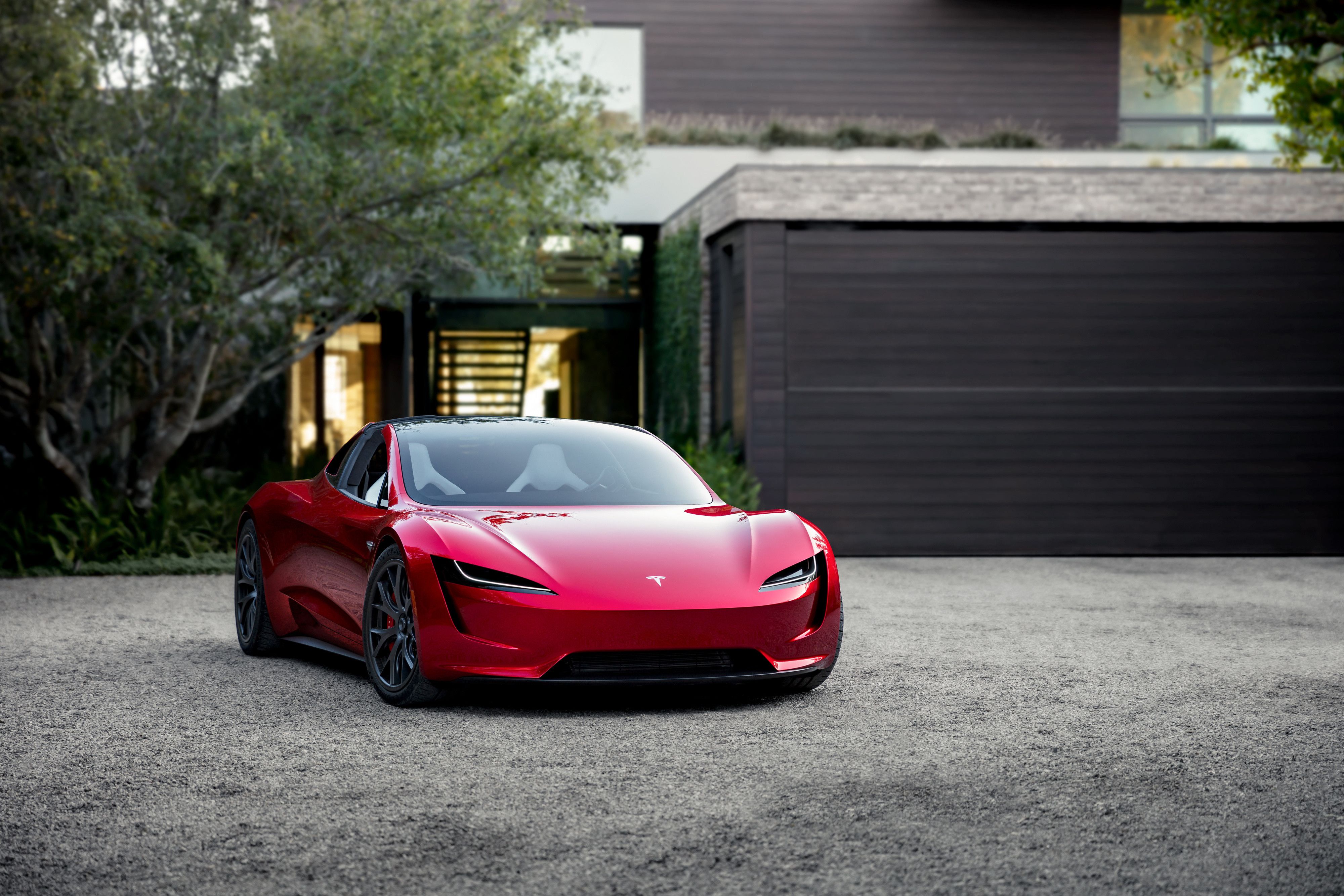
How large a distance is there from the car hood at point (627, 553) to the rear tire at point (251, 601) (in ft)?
6.27

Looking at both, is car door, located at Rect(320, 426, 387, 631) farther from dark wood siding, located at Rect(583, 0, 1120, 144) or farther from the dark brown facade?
dark wood siding, located at Rect(583, 0, 1120, 144)

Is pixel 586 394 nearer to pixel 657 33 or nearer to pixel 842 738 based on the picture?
pixel 657 33

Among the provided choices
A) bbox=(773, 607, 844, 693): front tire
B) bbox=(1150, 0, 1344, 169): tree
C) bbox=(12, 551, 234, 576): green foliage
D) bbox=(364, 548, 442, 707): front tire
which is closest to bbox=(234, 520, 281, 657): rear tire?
bbox=(364, 548, 442, 707): front tire

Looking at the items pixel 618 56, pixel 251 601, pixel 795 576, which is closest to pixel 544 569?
pixel 795 576

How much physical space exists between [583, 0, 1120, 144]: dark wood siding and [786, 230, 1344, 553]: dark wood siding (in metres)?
9.53

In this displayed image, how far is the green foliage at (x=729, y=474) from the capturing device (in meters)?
14.3

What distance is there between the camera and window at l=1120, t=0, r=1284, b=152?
23312 millimetres

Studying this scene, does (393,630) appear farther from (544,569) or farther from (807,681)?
(807,681)

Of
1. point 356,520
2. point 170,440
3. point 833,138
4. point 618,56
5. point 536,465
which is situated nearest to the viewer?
point 356,520

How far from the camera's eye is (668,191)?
20.4m

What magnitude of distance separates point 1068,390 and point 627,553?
9.71m

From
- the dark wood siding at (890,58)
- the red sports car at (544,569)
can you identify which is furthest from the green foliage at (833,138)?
the red sports car at (544,569)

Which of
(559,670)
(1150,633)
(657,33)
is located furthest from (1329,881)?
A: (657,33)

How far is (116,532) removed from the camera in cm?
1345
